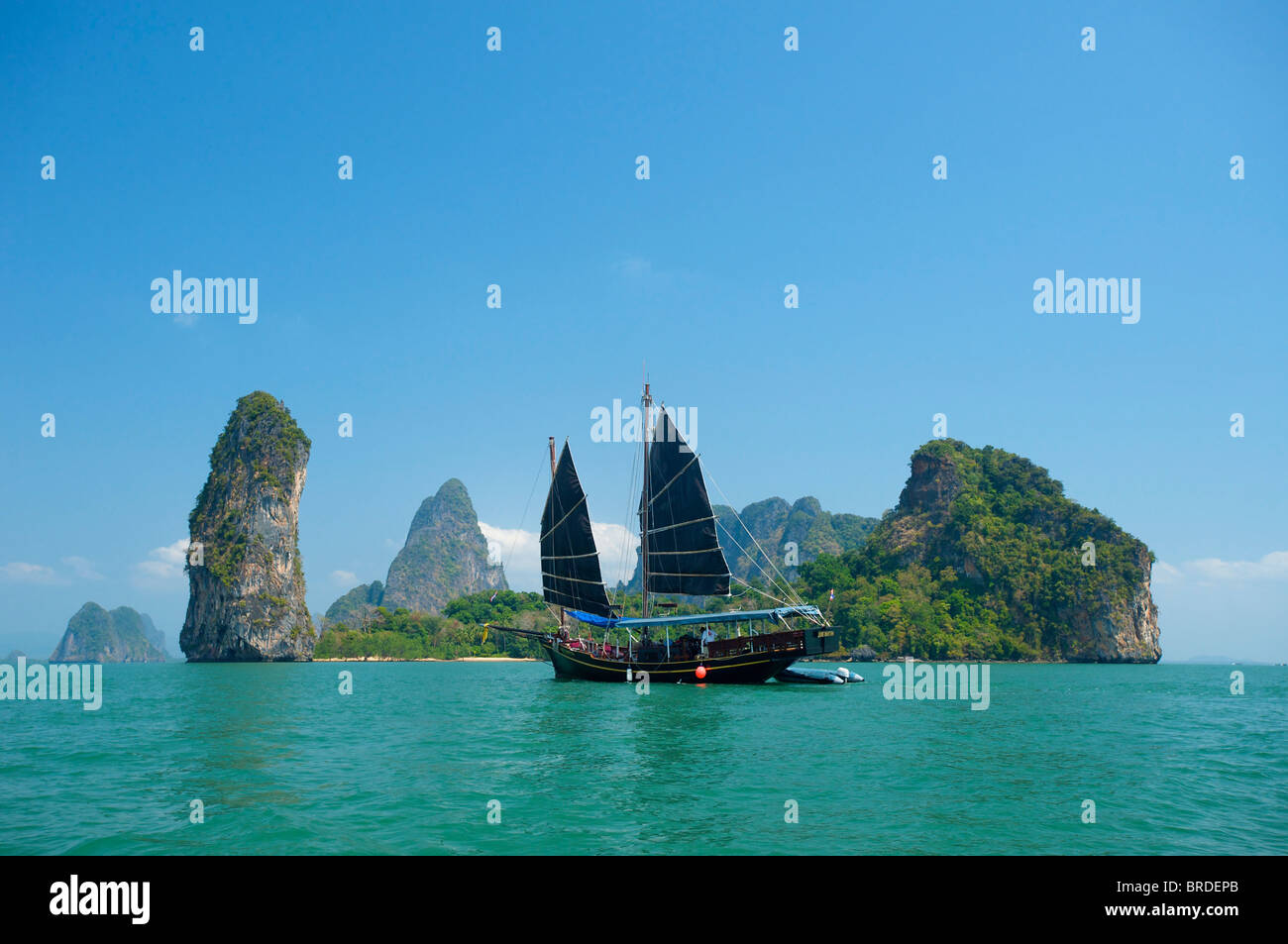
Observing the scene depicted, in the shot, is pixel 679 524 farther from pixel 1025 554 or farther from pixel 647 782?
pixel 1025 554

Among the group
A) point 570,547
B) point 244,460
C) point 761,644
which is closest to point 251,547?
point 244,460

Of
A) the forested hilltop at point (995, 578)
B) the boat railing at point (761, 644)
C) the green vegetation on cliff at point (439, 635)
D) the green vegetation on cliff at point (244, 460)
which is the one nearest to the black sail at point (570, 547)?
the boat railing at point (761, 644)

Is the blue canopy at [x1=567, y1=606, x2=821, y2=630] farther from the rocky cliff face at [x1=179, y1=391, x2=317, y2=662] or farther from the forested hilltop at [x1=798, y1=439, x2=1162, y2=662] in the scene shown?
the rocky cliff face at [x1=179, y1=391, x2=317, y2=662]

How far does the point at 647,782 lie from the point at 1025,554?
11330 cm

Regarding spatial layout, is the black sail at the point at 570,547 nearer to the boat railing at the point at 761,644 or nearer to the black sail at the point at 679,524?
the black sail at the point at 679,524

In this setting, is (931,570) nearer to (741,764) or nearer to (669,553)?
(669,553)

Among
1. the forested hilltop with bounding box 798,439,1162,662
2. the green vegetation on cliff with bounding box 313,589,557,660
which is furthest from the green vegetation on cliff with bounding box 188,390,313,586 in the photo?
the forested hilltop with bounding box 798,439,1162,662

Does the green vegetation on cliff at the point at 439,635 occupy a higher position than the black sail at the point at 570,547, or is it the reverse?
the black sail at the point at 570,547

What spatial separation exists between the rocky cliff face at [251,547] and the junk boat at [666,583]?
83149 millimetres

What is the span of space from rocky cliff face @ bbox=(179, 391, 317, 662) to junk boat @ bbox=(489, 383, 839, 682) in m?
83.1

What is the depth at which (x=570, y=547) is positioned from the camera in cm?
4825

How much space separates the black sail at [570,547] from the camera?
46969mm

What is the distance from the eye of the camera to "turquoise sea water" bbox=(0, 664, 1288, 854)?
1142 cm
